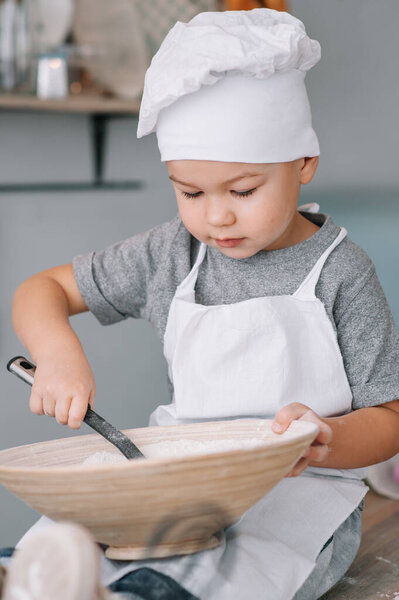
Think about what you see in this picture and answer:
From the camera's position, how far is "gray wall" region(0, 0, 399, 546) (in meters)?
1.72

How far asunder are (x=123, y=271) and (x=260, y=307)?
0.25 m

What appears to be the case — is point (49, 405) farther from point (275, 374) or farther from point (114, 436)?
point (275, 374)

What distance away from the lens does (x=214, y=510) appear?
0.65 meters

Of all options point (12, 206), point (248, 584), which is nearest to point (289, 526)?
point (248, 584)

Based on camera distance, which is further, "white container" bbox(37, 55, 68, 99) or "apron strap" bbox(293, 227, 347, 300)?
"white container" bbox(37, 55, 68, 99)

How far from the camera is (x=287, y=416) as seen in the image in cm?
77

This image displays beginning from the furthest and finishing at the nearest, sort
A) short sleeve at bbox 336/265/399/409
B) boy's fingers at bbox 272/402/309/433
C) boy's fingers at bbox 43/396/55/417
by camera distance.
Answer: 1. short sleeve at bbox 336/265/399/409
2. boy's fingers at bbox 43/396/55/417
3. boy's fingers at bbox 272/402/309/433

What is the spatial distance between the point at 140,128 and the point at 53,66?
2.20 ft

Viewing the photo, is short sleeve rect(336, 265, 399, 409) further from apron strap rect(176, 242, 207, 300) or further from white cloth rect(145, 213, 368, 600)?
apron strap rect(176, 242, 207, 300)

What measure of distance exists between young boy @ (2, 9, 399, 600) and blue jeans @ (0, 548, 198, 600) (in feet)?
0.24

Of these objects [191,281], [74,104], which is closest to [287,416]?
[191,281]

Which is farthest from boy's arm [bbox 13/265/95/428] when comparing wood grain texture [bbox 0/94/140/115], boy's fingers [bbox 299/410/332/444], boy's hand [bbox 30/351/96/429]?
wood grain texture [bbox 0/94/140/115]

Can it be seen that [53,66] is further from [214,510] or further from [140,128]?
Answer: [214,510]

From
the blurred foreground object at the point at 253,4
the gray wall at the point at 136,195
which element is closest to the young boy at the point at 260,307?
the gray wall at the point at 136,195
